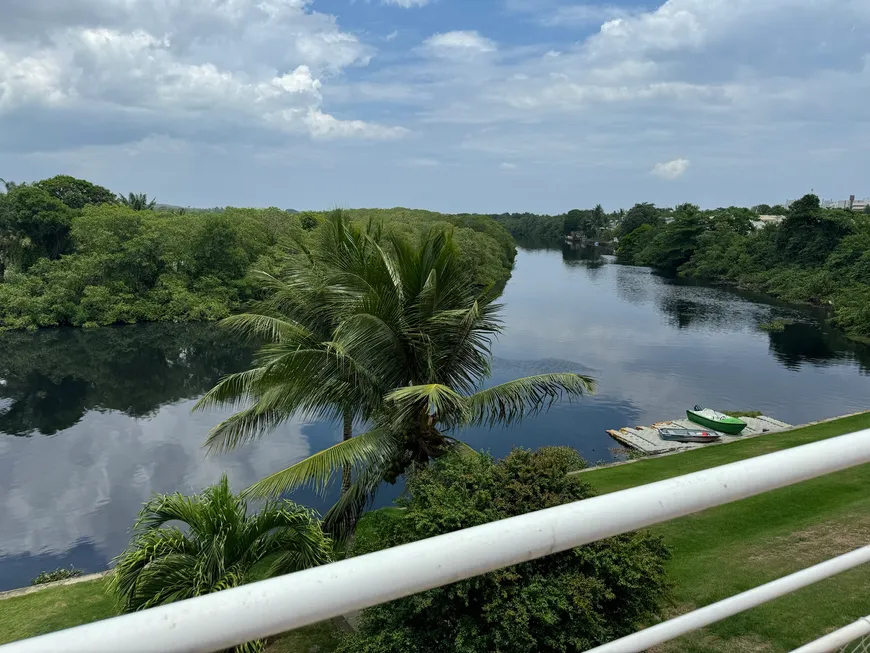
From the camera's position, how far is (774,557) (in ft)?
24.5

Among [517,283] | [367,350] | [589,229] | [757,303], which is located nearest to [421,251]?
[367,350]

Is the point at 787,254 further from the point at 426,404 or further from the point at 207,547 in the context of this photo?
the point at 207,547

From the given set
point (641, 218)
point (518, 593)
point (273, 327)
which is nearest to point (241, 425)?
point (273, 327)

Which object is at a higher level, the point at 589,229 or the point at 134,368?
the point at 589,229

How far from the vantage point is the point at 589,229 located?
5266 inches

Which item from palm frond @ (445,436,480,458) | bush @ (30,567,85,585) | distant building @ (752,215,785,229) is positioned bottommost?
bush @ (30,567,85,585)

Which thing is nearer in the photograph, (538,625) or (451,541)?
(451,541)

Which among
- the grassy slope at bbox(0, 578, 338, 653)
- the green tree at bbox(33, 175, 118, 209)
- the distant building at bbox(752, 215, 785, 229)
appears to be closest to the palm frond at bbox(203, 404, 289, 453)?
the grassy slope at bbox(0, 578, 338, 653)

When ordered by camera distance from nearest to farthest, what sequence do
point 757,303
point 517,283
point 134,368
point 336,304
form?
1. point 336,304
2. point 134,368
3. point 757,303
4. point 517,283

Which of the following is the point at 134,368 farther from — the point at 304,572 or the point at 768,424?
the point at 304,572

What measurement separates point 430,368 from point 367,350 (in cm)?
88

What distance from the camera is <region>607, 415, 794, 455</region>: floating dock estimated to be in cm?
1934

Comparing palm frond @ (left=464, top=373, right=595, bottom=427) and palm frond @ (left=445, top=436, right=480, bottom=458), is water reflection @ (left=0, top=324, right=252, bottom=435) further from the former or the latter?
palm frond @ (left=464, top=373, right=595, bottom=427)

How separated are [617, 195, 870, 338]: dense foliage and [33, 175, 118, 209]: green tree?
2268 inches
